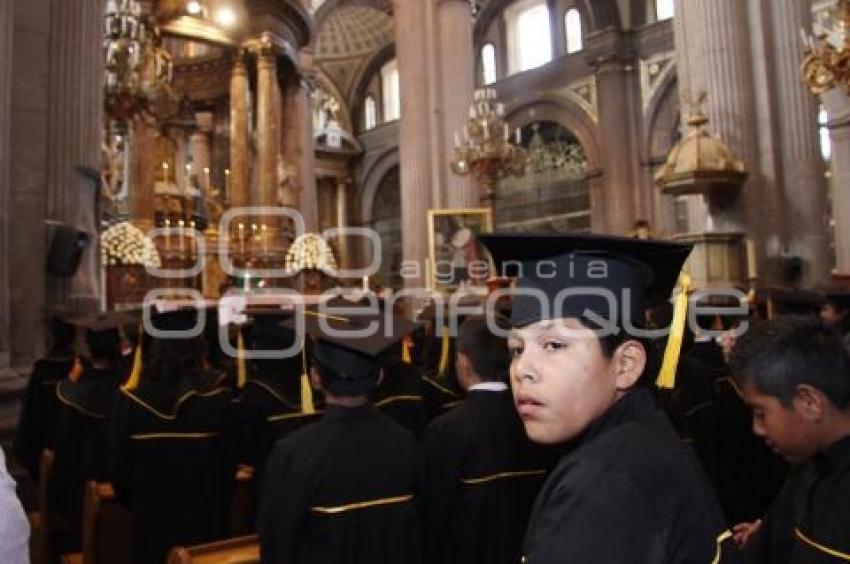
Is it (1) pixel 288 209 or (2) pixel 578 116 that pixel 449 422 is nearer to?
(1) pixel 288 209

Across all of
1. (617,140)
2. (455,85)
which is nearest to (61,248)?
(455,85)

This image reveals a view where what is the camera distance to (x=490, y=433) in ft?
11.2

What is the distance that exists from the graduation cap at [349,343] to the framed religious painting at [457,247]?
1237cm

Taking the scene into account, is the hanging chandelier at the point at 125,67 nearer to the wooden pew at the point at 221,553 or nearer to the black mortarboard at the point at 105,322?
the black mortarboard at the point at 105,322

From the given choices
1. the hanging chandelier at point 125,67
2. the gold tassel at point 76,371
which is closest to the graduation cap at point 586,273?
the gold tassel at point 76,371

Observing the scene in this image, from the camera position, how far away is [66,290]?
270 inches

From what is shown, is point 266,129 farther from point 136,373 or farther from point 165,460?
point 165,460

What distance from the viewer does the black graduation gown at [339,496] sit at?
2.76 metres

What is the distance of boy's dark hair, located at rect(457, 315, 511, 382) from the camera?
11.7 ft

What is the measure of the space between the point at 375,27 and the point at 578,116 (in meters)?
13.1

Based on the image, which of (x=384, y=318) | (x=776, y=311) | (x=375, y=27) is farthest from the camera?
(x=375, y=27)

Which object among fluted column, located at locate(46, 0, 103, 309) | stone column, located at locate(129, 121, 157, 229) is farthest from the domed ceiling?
fluted column, located at locate(46, 0, 103, 309)

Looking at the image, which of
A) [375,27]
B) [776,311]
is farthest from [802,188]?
[375,27]

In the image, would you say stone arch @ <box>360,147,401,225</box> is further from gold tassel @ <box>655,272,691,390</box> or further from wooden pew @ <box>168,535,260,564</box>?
gold tassel @ <box>655,272,691,390</box>
